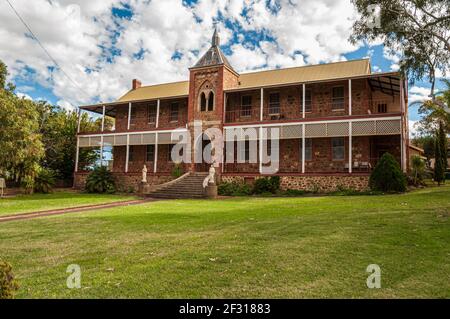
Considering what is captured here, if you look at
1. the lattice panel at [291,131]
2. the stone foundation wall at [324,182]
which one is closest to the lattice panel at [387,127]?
the stone foundation wall at [324,182]

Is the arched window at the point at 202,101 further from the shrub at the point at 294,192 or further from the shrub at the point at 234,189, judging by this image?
the shrub at the point at 294,192

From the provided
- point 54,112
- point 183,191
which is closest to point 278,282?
point 183,191

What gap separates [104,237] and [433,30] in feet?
46.7

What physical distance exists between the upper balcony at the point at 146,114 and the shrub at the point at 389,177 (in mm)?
14030

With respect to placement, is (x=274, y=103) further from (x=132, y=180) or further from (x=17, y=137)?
(x=17, y=137)

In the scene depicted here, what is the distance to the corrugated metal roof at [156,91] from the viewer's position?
28047 mm

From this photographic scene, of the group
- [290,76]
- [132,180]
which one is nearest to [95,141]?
[132,180]

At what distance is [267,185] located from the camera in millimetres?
19531

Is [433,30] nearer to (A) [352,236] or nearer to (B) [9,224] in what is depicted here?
(A) [352,236]

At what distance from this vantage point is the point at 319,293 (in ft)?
12.6

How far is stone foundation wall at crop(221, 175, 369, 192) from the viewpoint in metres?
18.2

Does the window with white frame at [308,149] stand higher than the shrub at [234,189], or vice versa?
the window with white frame at [308,149]
